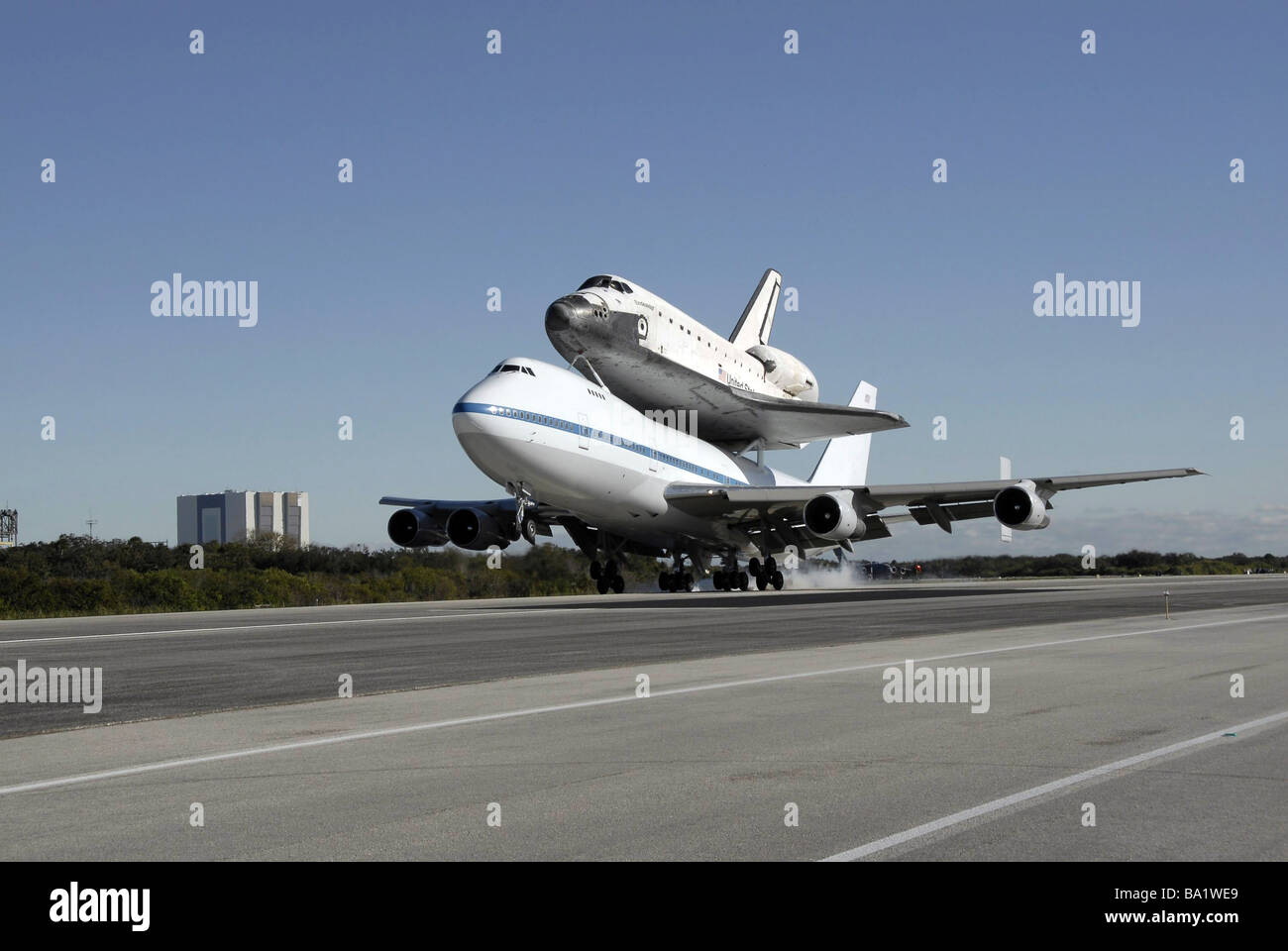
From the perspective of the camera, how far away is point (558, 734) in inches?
392

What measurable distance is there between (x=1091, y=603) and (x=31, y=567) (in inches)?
1655

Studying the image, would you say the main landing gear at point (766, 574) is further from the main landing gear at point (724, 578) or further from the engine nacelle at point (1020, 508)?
the engine nacelle at point (1020, 508)

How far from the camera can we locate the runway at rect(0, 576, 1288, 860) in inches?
245

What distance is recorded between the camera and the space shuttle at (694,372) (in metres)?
57.6

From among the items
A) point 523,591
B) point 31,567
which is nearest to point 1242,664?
point 523,591

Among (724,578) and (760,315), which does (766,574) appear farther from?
(760,315)

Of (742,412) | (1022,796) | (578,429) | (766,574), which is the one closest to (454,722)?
(1022,796)

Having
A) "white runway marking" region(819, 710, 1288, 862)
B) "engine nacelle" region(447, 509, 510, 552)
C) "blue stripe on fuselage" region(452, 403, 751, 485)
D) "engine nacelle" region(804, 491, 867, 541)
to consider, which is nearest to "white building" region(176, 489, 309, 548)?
"engine nacelle" region(447, 509, 510, 552)

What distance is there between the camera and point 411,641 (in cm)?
2120

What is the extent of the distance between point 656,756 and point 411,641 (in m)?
13.1

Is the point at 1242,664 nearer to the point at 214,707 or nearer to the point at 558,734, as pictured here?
the point at 558,734

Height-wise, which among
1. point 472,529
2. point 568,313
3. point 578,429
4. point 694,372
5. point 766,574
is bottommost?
point 766,574

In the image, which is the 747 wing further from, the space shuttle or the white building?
the white building
